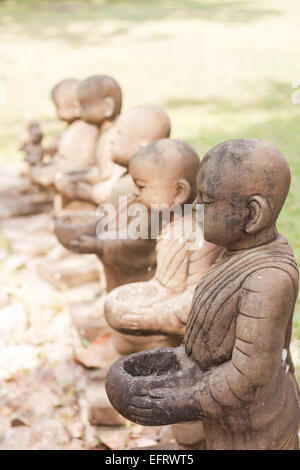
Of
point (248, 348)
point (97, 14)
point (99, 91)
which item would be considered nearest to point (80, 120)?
point (99, 91)

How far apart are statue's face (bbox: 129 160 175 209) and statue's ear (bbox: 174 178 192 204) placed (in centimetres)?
2

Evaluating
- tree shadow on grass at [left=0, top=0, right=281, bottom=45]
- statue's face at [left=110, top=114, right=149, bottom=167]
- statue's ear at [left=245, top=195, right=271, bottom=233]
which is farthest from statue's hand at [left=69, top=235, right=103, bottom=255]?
tree shadow on grass at [left=0, top=0, right=281, bottom=45]

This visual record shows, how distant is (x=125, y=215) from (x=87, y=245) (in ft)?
0.84

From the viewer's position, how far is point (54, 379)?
3.69 m

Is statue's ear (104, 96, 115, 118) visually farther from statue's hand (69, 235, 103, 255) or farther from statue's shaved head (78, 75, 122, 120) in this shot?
statue's hand (69, 235, 103, 255)

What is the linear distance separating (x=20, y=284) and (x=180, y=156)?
8.86 ft

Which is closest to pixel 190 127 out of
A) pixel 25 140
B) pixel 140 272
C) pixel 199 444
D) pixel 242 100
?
pixel 242 100

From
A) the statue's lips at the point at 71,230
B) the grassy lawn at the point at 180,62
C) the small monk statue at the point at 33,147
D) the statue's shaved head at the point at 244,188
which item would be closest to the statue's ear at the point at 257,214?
the statue's shaved head at the point at 244,188

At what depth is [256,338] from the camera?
1.74 metres

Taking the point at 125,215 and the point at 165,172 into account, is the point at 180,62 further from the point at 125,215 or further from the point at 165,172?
the point at 165,172

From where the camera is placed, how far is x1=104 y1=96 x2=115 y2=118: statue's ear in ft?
12.7

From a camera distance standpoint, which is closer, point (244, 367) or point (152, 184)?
point (244, 367)

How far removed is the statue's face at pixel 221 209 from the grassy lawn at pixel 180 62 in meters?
1.98

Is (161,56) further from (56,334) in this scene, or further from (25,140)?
(56,334)
